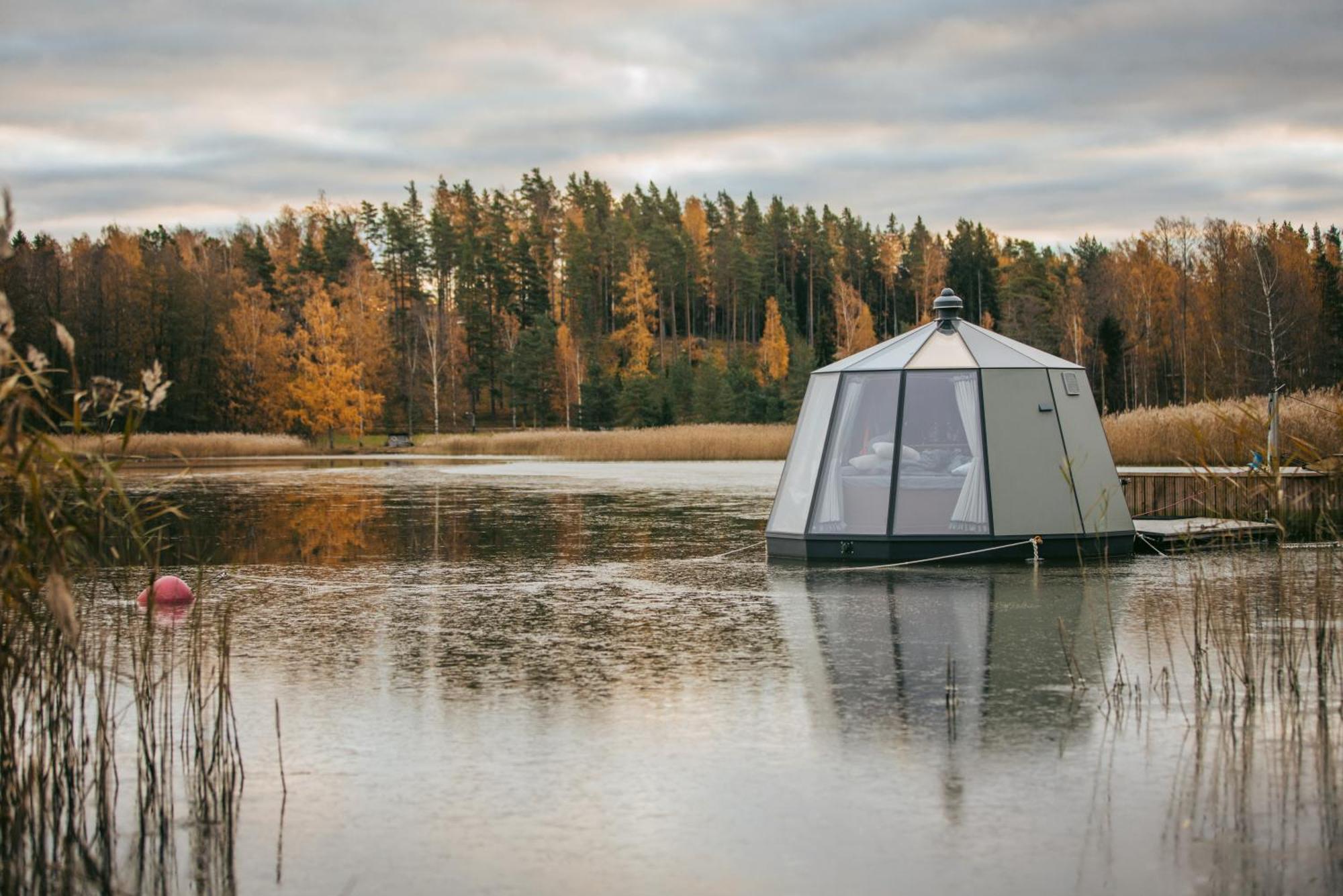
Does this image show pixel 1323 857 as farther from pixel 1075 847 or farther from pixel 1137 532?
pixel 1137 532

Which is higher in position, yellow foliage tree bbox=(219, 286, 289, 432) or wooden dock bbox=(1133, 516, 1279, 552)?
yellow foliage tree bbox=(219, 286, 289, 432)

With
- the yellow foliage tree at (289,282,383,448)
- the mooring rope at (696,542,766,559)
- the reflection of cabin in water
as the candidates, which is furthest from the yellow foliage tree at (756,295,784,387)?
the reflection of cabin in water

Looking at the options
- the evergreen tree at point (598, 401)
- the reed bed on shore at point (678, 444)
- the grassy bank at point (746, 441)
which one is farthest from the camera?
the evergreen tree at point (598, 401)

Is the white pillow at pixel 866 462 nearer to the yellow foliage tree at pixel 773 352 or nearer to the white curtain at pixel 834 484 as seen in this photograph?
the white curtain at pixel 834 484

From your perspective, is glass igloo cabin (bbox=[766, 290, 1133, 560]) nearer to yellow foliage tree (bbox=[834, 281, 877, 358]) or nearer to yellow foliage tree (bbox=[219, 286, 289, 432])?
yellow foliage tree (bbox=[219, 286, 289, 432])

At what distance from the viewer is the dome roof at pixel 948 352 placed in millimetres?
13492

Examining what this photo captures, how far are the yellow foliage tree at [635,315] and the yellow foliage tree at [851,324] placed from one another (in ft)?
35.7

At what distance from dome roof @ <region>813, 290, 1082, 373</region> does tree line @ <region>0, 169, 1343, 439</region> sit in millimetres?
35540

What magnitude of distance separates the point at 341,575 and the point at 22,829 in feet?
27.1

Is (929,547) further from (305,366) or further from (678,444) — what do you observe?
(305,366)

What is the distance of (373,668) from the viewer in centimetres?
809

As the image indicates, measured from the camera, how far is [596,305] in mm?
86750

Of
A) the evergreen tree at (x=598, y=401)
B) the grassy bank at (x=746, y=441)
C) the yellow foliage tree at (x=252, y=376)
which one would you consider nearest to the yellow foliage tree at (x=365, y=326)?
the yellow foliage tree at (x=252, y=376)

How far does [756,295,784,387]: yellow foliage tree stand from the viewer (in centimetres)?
7969
